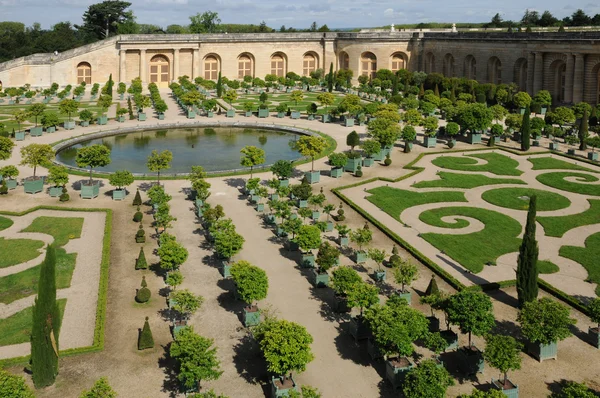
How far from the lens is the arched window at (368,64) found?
9362cm

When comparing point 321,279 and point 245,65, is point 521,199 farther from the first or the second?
point 245,65

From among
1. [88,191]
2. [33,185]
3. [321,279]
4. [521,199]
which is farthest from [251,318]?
[33,185]

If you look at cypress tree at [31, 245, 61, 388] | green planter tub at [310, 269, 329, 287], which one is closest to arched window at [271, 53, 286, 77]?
green planter tub at [310, 269, 329, 287]

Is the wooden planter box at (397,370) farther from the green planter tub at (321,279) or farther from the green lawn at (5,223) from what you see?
the green lawn at (5,223)

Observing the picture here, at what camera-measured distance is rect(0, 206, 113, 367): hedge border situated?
2245 cm

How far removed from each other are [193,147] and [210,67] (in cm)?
4023

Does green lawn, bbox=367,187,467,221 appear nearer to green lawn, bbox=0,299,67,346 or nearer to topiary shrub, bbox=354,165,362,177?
topiary shrub, bbox=354,165,362,177

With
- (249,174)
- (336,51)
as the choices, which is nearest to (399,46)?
(336,51)

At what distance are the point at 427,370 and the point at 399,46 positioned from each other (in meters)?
78.1

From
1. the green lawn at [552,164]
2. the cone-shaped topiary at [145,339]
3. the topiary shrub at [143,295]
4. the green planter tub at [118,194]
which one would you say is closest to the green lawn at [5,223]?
the green planter tub at [118,194]

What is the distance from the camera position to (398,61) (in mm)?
93750

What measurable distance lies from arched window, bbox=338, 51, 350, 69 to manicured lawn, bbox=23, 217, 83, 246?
213 feet

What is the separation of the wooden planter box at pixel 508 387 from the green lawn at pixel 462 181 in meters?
22.9

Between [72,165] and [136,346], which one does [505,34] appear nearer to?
[72,165]
